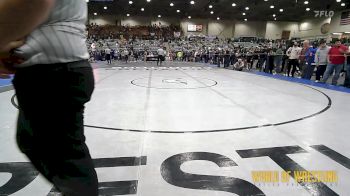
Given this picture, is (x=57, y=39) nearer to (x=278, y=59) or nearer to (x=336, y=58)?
(x=336, y=58)

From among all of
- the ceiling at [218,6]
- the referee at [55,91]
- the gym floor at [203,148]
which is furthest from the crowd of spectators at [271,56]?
the referee at [55,91]

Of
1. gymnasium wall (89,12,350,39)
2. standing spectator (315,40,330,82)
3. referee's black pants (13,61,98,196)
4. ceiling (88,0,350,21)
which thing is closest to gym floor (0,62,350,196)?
referee's black pants (13,61,98,196)

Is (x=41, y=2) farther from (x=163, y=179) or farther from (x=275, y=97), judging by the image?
(x=275, y=97)

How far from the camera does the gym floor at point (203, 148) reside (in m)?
1.78

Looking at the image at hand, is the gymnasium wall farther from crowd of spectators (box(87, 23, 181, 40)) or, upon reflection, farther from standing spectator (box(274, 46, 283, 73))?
standing spectator (box(274, 46, 283, 73))

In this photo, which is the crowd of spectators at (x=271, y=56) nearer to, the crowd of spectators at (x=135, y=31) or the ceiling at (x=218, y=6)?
the crowd of spectators at (x=135, y=31)

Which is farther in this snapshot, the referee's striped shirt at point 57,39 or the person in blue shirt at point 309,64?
the person in blue shirt at point 309,64

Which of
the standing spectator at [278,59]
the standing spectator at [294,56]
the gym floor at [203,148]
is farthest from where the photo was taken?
the standing spectator at [278,59]

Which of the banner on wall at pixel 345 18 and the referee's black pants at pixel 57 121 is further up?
the banner on wall at pixel 345 18

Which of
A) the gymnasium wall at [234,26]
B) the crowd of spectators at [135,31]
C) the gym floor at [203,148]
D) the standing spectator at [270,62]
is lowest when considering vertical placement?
the gym floor at [203,148]

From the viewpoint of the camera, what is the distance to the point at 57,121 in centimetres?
77

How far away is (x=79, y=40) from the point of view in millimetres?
826

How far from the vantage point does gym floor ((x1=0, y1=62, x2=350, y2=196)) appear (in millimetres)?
1776

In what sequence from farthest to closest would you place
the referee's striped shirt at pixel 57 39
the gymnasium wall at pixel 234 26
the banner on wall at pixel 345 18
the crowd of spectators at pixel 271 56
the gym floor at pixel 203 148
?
1. the gymnasium wall at pixel 234 26
2. the banner on wall at pixel 345 18
3. the crowd of spectators at pixel 271 56
4. the gym floor at pixel 203 148
5. the referee's striped shirt at pixel 57 39
